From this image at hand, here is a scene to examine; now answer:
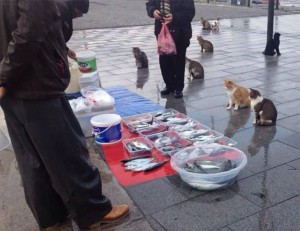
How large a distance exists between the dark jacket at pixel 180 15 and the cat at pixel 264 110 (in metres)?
1.57

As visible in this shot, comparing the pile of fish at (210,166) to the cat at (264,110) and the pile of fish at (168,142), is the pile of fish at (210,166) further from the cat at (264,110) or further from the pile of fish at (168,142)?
the cat at (264,110)

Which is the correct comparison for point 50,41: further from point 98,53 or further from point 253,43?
point 253,43

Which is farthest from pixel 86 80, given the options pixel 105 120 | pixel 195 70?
pixel 195 70

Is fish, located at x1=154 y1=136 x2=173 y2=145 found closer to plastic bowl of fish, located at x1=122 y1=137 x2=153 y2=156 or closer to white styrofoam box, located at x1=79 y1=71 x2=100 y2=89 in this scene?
plastic bowl of fish, located at x1=122 y1=137 x2=153 y2=156

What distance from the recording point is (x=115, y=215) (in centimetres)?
297

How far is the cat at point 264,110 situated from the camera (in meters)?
4.71

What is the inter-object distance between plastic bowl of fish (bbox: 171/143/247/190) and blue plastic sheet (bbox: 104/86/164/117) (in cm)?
207

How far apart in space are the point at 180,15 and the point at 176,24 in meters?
0.15

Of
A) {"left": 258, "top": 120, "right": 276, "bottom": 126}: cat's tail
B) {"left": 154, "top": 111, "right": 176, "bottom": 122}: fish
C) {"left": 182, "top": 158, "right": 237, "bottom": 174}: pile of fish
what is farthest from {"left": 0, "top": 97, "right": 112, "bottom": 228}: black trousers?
{"left": 258, "top": 120, "right": 276, "bottom": 126}: cat's tail

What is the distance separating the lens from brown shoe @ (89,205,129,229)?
2932mm

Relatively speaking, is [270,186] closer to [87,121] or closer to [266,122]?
[266,122]

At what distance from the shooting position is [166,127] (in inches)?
188

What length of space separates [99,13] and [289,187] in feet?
68.3

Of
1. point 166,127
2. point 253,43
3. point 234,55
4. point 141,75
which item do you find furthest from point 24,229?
point 253,43
